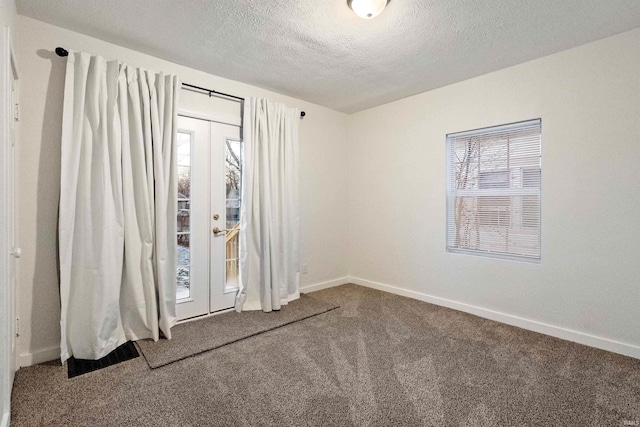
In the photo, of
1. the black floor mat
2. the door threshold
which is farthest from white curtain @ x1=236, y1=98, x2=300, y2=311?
the black floor mat

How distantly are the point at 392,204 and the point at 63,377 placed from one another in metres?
3.40

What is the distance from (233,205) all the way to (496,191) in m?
2.65

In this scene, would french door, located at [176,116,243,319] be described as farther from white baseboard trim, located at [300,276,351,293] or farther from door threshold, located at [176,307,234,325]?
white baseboard trim, located at [300,276,351,293]

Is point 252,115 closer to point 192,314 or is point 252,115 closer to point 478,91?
point 192,314

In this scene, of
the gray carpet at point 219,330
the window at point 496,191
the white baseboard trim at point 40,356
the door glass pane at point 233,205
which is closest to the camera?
the white baseboard trim at point 40,356

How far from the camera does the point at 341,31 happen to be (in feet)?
7.59

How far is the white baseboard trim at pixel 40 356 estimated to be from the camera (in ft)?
7.07

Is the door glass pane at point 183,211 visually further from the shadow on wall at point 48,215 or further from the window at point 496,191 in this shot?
the window at point 496,191

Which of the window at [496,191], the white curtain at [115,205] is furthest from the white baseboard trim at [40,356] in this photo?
the window at [496,191]

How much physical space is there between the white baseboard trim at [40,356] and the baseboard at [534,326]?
328 centimetres

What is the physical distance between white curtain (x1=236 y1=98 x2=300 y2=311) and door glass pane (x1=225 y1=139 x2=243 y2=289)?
117mm

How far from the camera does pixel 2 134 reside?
1492 mm

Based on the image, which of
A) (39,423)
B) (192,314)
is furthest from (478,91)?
(39,423)

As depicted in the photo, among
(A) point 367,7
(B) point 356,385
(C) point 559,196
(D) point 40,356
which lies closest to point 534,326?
(C) point 559,196
